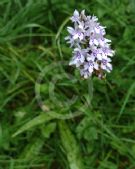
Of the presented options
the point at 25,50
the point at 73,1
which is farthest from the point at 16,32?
the point at 73,1

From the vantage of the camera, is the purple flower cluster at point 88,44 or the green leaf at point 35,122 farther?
the green leaf at point 35,122

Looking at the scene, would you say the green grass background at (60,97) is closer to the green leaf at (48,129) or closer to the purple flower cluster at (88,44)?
the green leaf at (48,129)

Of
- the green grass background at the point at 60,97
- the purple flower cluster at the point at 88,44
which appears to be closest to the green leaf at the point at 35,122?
the green grass background at the point at 60,97

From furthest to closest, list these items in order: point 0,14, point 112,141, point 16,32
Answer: point 0,14
point 16,32
point 112,141

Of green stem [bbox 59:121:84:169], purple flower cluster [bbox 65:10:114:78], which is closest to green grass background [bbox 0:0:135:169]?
green stem [bbox 59:121:84:169]

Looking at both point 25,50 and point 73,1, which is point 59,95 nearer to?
point 25,50

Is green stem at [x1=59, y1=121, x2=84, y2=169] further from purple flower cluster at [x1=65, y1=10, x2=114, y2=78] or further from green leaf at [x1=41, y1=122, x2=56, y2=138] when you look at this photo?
purple flower cluster at [x1=65, y1=10, x2=114, y2=78]

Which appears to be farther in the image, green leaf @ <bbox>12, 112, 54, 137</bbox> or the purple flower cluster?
green leaf @ <bbox>12, 112, 54, 137</bbox>
